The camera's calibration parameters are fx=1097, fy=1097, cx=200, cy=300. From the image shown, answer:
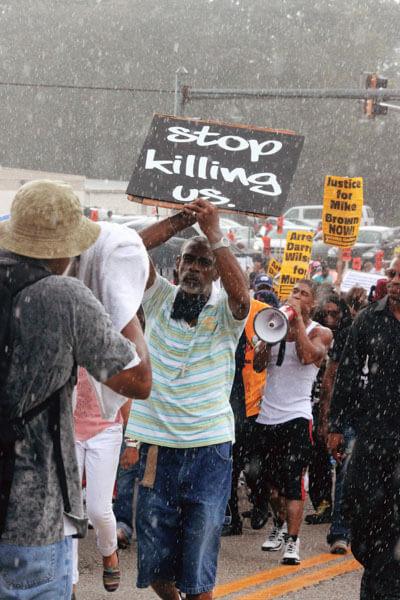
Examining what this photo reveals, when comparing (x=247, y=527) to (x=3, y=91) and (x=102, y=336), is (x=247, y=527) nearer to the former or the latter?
(x=102, y=336)

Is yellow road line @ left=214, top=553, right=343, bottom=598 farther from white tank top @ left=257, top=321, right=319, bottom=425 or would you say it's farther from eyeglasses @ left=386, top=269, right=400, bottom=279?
eyeglasses @ left=386, top=269, right=400, bottom=279

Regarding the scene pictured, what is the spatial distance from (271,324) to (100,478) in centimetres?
138

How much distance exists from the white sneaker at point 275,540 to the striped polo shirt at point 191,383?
262 centimetres

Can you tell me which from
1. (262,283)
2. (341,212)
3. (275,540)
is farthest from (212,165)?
(341,212)

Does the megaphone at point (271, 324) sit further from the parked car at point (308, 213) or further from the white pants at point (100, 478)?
the parked car at point (308, 213)

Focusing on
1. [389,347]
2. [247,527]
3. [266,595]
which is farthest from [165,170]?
[247,527]

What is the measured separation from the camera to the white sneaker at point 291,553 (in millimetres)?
6867

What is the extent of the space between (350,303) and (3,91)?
69080mm

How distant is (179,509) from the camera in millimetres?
4773

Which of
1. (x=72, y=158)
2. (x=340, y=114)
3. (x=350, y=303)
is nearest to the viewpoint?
(x=350, y=303)

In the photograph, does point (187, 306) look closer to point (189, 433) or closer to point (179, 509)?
point (189, 433)

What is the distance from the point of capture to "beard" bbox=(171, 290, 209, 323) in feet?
16.2

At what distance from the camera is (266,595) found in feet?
20.1

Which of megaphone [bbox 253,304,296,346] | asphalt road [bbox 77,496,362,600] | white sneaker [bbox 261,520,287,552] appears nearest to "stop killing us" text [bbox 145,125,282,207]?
megaphone [bbox 253,304,296,346]
